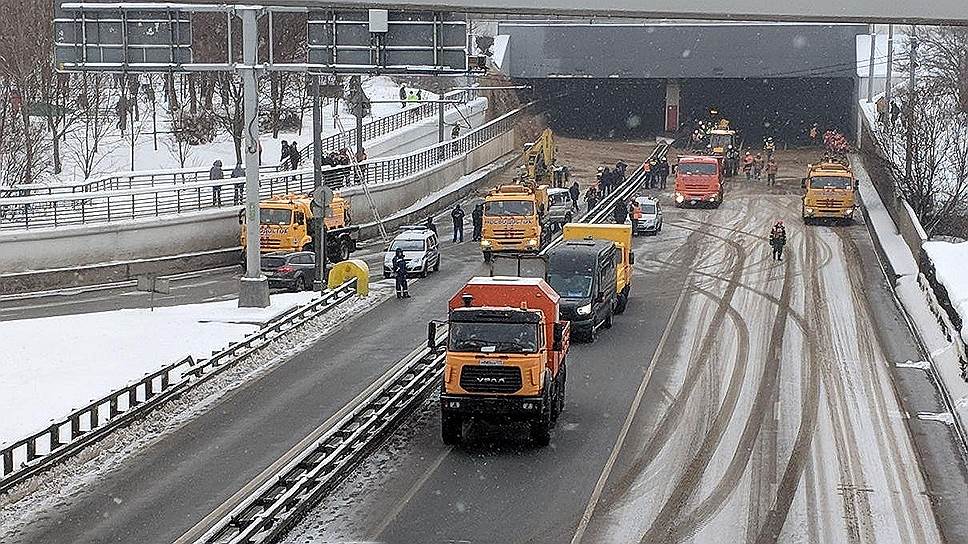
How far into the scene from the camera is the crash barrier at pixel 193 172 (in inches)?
1966

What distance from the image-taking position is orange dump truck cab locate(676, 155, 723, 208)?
6191 centimetres

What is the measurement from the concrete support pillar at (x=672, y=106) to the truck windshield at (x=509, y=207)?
4488 centimetres

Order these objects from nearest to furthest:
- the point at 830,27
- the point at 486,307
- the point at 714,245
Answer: the point at 486,307
the point at 714,245
the point at 830,27

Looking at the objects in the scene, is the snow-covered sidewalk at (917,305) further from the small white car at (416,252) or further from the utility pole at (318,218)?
the utility pole at (318,218)

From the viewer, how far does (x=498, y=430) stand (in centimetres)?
2486

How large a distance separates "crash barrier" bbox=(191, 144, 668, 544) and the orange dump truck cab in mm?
32886

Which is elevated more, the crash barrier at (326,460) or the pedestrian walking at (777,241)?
the pedestrian walking at (777,241)

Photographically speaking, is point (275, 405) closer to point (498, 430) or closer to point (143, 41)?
point (498, 430)

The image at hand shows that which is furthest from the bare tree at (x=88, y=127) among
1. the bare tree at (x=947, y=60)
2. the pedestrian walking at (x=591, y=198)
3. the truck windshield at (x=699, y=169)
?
the bare tree at (x=947, y=60)

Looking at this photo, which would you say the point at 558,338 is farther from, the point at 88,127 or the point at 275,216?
the point at 88,127

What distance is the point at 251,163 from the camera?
35.9 metres

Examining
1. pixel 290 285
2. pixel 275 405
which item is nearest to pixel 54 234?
pixel 290 285

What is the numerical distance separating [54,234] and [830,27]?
59.9 meters

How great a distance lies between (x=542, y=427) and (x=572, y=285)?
34.1 ft
